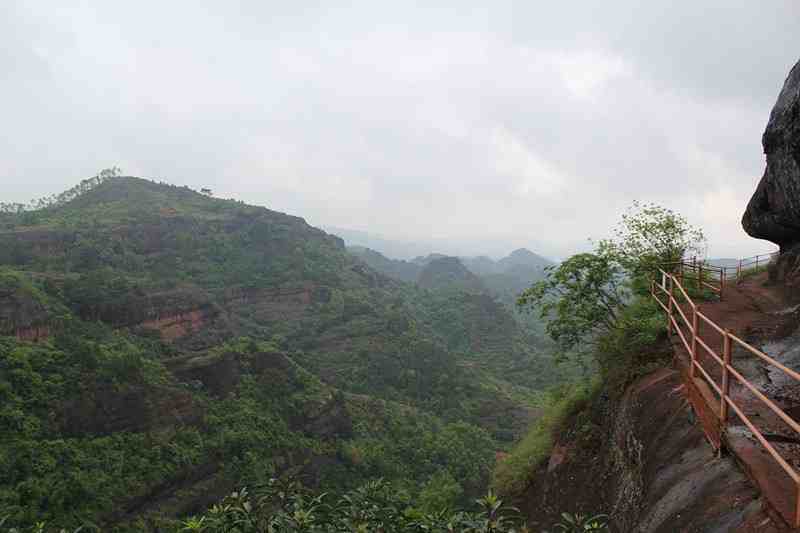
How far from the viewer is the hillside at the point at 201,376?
21438 mm

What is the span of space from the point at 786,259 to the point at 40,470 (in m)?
25.7

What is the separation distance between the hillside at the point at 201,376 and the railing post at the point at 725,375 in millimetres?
21302

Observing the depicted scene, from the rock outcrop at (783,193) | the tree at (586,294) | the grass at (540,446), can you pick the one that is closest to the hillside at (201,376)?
the grass at (540,446)

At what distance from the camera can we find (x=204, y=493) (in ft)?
79.7

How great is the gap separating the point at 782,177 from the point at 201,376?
101ft

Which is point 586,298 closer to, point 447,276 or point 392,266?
point 447,276

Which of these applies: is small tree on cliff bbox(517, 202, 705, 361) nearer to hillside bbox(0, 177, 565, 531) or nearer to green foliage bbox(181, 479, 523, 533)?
green foliage bbox(181, 479, 523, 533)

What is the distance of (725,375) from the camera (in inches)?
136

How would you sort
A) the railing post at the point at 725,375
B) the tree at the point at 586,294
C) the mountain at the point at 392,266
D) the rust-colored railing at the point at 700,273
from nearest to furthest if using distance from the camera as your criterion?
1. the railing post at the point at 725,375
2. the rust-colored railing at the point at 700,273
3. the tree at the point at 586,294
4. the mountain at the point at 392,266

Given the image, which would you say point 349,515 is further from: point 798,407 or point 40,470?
point 40,470

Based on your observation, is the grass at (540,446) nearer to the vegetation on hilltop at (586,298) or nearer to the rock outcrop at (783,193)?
the vegetation on hilltop at (586,298)

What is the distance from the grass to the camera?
10617 millimetres

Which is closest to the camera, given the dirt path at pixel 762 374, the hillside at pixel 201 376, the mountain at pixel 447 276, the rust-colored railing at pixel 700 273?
the dirt path at pixel 762 374

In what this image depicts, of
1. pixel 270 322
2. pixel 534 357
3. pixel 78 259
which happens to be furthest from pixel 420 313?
pixel 78 259
